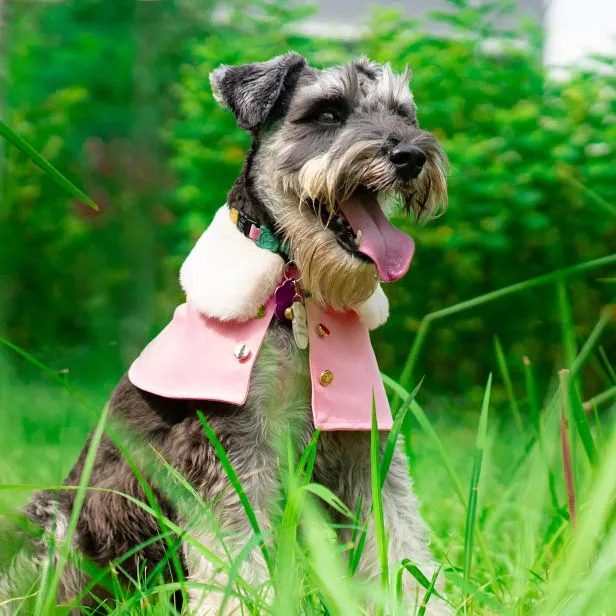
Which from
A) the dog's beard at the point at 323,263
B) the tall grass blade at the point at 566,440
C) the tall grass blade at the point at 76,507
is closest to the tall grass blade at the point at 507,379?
the tall grass blade at the point at 566,440

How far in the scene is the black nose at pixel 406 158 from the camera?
3.08 meters

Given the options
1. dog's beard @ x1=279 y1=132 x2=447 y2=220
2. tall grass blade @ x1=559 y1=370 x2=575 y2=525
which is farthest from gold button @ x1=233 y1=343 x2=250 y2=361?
tall grass blade @ x1=559 y1=370 x2=575 y2=525

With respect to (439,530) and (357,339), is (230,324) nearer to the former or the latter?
(357,339)

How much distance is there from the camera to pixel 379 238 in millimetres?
3113

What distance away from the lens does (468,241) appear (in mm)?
7059

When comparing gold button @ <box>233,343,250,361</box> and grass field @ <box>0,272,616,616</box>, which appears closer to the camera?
grass field @ <box>0,272,616,616</box>

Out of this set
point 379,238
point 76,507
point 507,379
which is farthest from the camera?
point 379,238

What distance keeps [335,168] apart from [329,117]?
0.34 metres

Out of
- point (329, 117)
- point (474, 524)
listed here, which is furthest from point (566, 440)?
point (329, 117)

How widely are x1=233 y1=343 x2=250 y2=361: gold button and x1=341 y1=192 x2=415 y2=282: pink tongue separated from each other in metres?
0.48

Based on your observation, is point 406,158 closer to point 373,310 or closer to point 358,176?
point 358,176

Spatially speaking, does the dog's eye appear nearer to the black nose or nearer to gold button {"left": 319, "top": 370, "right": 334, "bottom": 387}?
the black nose

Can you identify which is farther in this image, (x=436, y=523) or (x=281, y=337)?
(x=436, y=523)

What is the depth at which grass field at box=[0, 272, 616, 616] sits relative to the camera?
1745 millimetres
